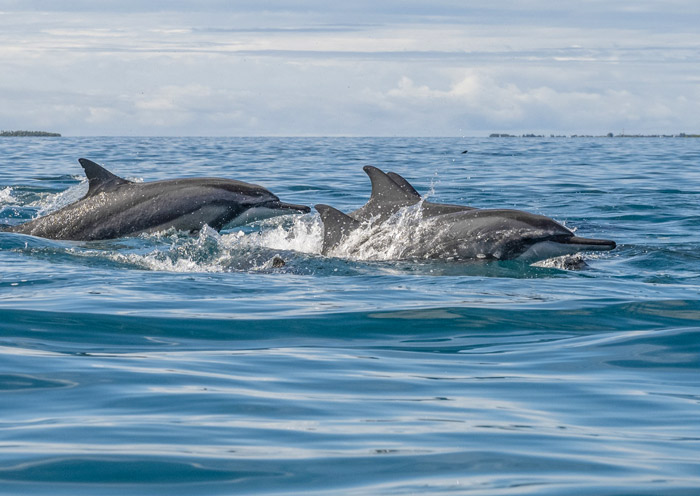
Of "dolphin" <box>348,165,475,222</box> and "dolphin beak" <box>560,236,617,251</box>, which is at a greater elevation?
"dolphin" <box>348,165,475,222</box>

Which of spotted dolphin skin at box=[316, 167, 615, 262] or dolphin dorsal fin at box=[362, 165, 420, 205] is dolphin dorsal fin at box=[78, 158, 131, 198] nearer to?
spotted dolphin skin at box=[316, 167, 615, 262]

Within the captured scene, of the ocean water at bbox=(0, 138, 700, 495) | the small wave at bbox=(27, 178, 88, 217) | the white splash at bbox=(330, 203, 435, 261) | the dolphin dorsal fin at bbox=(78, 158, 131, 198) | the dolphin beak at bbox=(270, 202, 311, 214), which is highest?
the dolphin dorsal fin at bbox=(78, 158, 131, 198)

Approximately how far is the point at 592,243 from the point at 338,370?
4.93 meters

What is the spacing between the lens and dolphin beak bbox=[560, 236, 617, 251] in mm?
10953

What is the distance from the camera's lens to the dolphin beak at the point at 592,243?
11.0 metres

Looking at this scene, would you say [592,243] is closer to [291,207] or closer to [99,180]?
[291,207]

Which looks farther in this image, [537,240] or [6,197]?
[6,197]

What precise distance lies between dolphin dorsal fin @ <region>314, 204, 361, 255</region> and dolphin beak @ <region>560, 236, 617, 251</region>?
8.63 ft

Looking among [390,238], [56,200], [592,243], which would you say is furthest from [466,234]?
[56,200]

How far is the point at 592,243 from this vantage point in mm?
11086

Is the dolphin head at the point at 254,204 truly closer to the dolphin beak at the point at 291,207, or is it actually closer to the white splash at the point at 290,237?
the dolphin beak at the point at 291,207

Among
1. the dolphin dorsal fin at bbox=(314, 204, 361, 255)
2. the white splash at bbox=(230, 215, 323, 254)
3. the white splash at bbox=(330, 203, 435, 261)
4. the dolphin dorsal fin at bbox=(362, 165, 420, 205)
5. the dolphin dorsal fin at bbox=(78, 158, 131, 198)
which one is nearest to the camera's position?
the white splash at bbox=(330, 203, 435, 261)

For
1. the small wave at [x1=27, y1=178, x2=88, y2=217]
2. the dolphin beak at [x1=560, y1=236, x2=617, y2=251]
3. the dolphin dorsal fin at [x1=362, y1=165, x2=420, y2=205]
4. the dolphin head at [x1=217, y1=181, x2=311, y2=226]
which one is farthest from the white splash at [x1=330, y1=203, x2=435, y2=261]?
the small wave at [x1=27, y1=178, x2=88, y2=217]

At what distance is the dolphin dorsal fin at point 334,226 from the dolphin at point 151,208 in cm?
158
